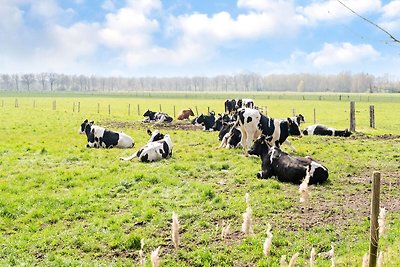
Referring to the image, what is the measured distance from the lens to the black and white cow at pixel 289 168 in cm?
1074

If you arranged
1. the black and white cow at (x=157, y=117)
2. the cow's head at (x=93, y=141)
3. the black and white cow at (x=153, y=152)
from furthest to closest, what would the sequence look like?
the black and white cow at (x=157, y=117) < the cow's head at (x=93, y=141) < the black and white cow at (x=153, y=152)

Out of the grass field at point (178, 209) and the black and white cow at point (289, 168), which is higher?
the black and white cow at point (289, 168)

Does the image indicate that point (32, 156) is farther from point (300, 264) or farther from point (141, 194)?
point (300, 264)

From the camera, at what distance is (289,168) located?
10953 mm

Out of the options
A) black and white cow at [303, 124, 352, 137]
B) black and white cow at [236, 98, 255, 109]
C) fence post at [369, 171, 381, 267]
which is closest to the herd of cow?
black and white cow at [303, 124, 352, 137]

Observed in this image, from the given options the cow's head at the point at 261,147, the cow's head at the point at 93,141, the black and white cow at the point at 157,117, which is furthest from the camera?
the black and white cow at the point at 157,117

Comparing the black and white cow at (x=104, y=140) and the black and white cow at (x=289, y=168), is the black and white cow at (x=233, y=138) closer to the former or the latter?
the black and white cow at (x=104, y=140)

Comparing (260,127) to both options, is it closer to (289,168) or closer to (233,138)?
(233,138)

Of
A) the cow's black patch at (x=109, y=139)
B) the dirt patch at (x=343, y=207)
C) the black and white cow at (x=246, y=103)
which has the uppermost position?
the black and white cow at (x=246, y=103)

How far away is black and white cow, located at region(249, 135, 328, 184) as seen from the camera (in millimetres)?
10742

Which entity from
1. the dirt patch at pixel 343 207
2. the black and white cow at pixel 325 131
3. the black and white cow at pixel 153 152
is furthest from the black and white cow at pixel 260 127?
the black and white cow at pixel 325 131

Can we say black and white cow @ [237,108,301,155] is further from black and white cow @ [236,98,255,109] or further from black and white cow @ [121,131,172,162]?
black and white cow @ [236,98,255,109]

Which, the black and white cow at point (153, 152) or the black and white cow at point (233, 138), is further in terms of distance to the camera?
the black and white cow at point (233, 138)

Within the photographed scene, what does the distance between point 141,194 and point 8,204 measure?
2.99m
